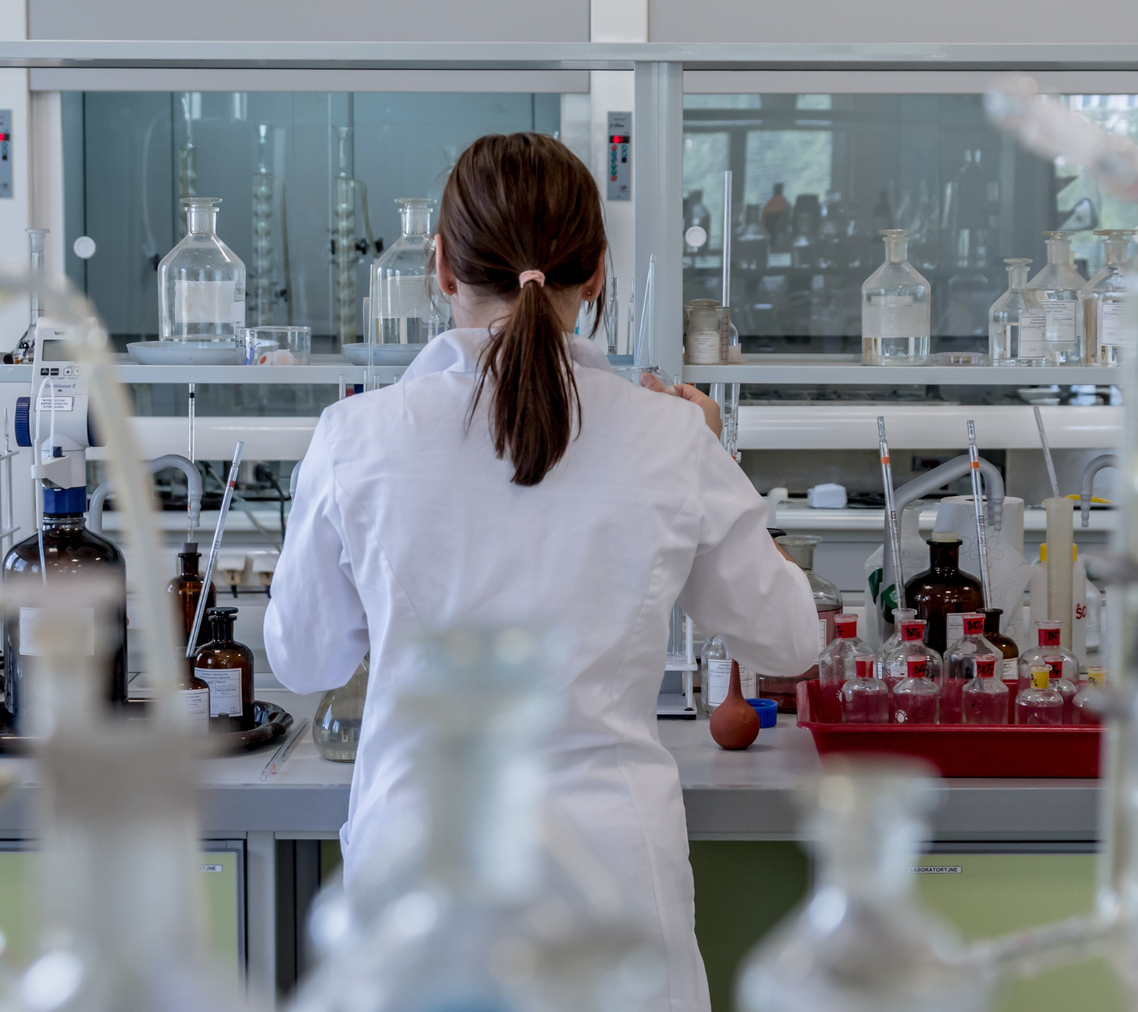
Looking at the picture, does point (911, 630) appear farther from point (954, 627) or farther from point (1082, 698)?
point (1082, 698)

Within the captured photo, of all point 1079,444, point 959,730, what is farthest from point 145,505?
point 1079,444

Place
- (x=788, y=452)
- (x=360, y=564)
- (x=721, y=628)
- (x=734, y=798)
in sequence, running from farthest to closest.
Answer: (x=788, y=452)
(x=734, y=798)
(x=721, y=628)
(x=360, y=564)

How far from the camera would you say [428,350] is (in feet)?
4.59

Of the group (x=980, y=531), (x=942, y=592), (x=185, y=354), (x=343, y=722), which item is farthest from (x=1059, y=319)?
(x=185, y=354)

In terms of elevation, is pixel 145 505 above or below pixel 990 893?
above

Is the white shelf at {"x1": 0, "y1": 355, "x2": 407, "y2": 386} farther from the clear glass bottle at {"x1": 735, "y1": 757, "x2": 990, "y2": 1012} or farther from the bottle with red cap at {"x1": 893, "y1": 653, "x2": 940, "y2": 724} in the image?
the clear glass bottle at {"x1": 735, "y1": 757, "x2": 990, "y2": 1012}

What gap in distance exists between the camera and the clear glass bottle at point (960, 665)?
180cm

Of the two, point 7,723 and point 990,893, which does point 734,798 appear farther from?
point 7,723

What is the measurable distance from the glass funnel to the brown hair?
984 millimetres

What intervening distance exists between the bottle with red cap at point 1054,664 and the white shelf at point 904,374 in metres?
0.38

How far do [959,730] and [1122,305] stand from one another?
2.42 ft

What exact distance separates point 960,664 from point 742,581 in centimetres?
56

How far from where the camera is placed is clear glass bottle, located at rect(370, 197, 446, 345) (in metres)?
1.99

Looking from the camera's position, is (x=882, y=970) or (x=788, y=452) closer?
(x=882, y=970)
